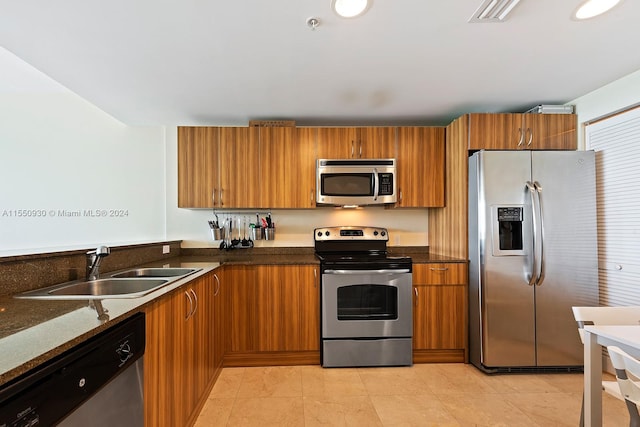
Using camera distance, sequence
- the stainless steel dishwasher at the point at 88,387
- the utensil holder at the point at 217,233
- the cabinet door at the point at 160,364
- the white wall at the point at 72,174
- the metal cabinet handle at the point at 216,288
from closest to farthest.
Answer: the stainless steel dishwasher at the point at 88,387 < the cabinet door at the point at 160,364 < the metal cabinet handle at the point at 216,288 < the white wall at the point at 72,174 < the utensil holder at the point at 217,233

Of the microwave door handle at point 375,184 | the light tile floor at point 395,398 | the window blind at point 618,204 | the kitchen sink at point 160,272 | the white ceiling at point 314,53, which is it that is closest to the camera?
the white ceiling at point 314,53

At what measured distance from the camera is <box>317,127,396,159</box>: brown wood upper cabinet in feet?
9.75

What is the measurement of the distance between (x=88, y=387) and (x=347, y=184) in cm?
239

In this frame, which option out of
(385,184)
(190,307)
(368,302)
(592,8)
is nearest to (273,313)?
(368,302)

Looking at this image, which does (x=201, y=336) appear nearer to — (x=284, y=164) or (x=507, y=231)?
(x=284, y=164)

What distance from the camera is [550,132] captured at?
265 cm

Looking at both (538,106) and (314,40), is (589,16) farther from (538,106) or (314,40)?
(314,40)

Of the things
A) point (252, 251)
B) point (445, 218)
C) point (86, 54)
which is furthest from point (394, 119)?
point (86, 54)

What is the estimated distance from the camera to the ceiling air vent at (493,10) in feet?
4.74

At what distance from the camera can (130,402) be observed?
1178 mm

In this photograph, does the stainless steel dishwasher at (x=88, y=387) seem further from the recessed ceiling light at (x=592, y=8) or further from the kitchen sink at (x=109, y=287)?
the recessed ceiling light at (x=592, y=8)

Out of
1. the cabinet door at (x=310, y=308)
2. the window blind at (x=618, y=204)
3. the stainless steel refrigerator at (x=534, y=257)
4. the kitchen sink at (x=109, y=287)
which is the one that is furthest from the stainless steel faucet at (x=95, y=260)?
the window blind at (x=618, y=204)

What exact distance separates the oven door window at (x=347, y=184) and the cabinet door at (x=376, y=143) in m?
0.22

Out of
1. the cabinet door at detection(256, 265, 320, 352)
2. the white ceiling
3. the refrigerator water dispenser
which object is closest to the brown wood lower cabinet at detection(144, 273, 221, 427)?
the cabinet door at detection(256, 265, 320, 352)
